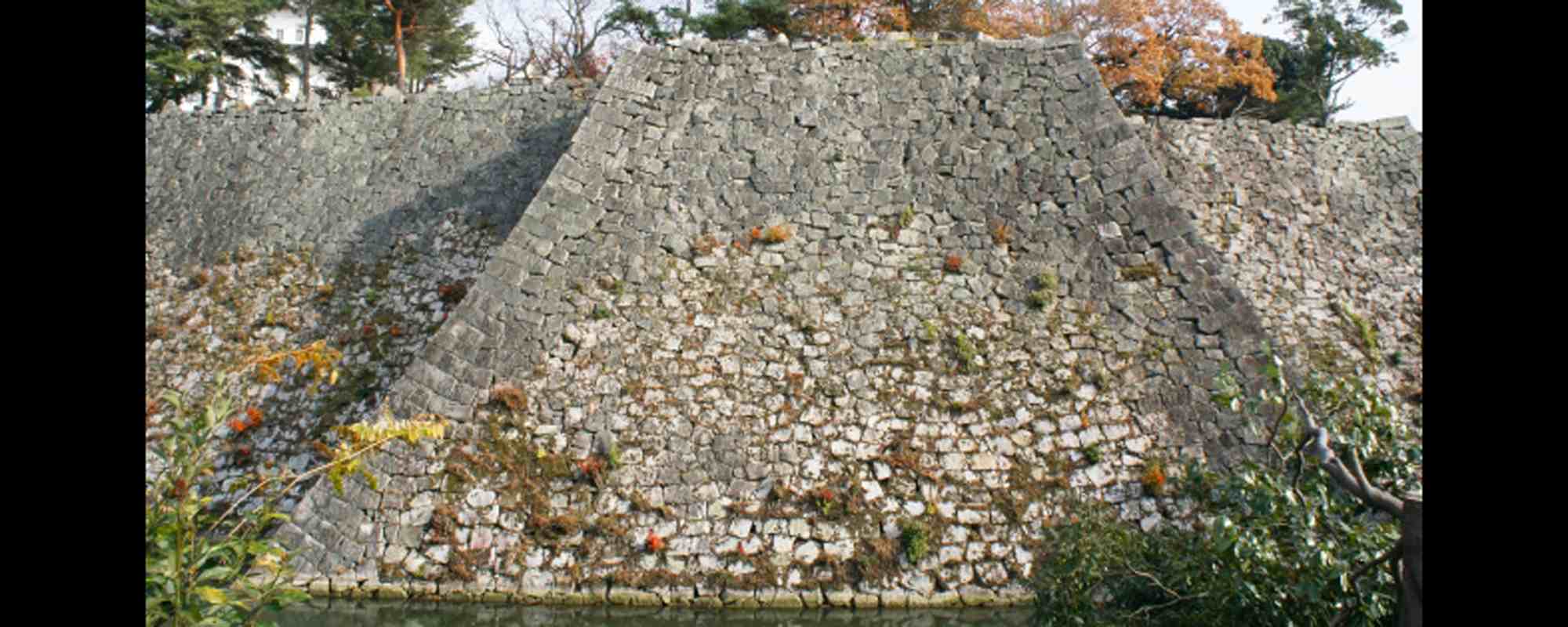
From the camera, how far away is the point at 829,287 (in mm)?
11992

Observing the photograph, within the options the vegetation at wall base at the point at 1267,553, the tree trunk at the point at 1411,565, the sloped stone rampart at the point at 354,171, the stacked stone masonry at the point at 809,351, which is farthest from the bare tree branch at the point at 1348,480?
the sloped stone rampart at the point at 354,171

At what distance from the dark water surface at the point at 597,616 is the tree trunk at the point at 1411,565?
5117 millimetres

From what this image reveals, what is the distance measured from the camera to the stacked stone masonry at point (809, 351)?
10.1 metres

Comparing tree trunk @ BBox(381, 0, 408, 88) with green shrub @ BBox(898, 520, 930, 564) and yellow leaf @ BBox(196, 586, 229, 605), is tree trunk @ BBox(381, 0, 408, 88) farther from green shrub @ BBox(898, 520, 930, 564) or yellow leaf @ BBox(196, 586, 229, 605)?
yellow leaf @ BBox(196, 586, 229, 605)

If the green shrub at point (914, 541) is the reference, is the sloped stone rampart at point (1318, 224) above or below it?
above

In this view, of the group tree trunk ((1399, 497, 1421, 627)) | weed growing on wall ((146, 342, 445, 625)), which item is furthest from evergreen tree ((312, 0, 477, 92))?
tree trunk ((1399, 497, 1421, 627))

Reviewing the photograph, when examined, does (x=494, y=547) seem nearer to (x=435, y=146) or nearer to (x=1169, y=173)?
(x=435, y=146)

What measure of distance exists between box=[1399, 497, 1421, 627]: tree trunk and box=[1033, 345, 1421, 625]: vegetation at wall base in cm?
35

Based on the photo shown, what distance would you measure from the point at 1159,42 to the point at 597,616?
24037 millimetres

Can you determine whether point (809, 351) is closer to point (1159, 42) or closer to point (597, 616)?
point (597, 616)

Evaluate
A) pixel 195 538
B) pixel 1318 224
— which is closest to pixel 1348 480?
pixel 195 538

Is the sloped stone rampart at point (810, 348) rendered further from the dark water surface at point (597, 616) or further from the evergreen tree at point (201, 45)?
the evergreen tree at point (201, 45)

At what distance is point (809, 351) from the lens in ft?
37.8
